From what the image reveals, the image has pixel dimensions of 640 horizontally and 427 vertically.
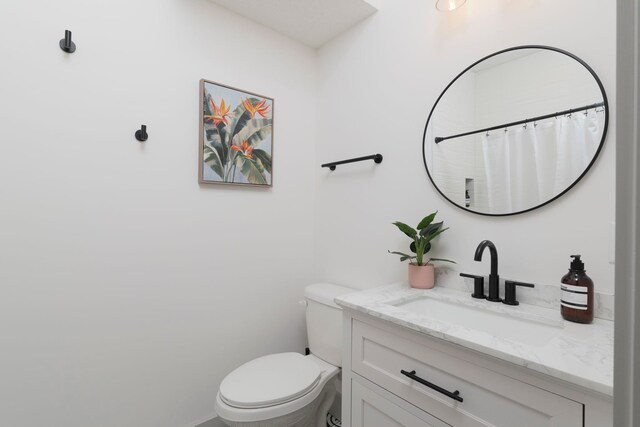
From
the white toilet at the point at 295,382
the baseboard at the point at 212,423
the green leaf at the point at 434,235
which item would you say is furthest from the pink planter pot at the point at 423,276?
the baseboard at the point at 212,423

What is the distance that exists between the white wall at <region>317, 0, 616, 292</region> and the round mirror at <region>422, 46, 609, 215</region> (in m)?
0.04

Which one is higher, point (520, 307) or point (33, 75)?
point (33, 75)

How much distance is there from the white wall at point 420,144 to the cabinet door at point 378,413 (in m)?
0.58

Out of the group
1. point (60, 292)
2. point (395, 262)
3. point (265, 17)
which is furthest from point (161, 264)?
point (265, 17)

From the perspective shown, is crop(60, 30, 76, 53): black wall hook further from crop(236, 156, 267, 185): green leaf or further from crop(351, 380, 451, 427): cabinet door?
crop(351, 380, 451, 427): cabinet door

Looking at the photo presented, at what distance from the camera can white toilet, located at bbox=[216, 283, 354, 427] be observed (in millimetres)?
1132

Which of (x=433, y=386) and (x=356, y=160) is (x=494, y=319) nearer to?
(x=433, y=386)

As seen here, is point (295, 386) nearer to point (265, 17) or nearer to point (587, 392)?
point (587, 392)

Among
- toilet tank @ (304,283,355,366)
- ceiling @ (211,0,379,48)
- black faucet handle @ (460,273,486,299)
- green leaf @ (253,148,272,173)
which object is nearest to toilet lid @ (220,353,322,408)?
toilet tank @ (304,283,355,366)

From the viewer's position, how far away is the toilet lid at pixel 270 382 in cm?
→ 115

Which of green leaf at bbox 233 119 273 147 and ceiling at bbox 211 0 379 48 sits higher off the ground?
ceiling at bbox 211 0 379 48

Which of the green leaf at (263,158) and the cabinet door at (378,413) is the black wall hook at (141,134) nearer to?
the green leaf at (263,158)

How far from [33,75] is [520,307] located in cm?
204

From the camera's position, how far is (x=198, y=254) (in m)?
1.54
